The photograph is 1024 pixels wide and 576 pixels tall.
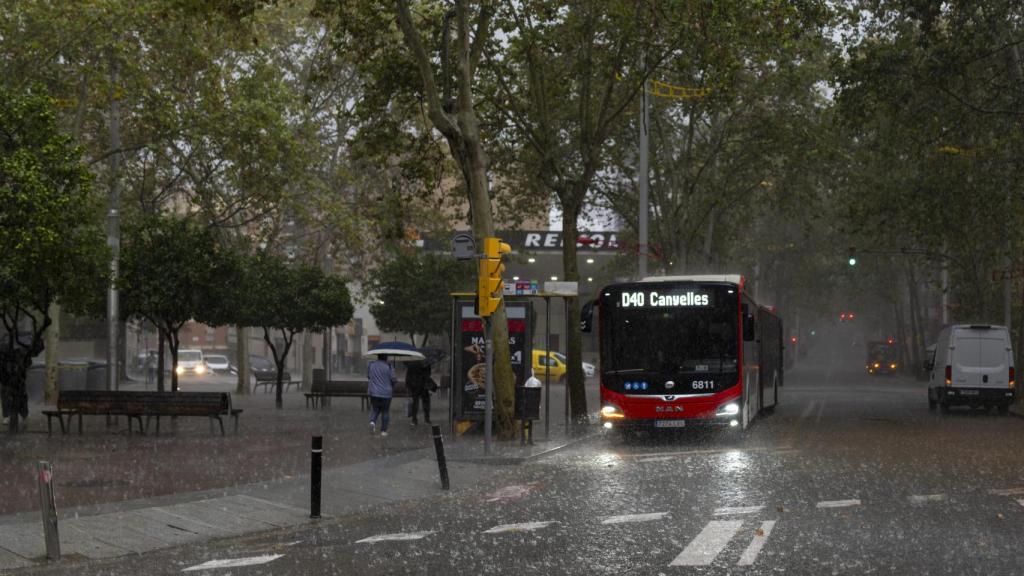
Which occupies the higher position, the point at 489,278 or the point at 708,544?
the point at 489,278

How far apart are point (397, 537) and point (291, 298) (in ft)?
88.4

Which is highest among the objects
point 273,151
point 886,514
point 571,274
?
point 273,151

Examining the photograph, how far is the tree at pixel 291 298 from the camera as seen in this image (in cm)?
3759

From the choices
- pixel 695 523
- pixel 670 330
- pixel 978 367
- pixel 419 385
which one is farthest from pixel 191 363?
pixel 695 523

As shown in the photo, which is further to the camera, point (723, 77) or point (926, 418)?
point (926, 418)

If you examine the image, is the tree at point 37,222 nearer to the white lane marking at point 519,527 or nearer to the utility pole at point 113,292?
the utility pole at point 113,292

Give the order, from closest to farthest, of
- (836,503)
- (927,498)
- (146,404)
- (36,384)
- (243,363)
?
(836,503), (927,498), (146,404), (36,384), (243,363)

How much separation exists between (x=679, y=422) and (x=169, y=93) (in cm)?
1590

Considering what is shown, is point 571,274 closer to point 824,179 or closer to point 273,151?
point 273,151

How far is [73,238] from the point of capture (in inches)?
975

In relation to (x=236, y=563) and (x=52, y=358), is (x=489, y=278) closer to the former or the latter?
(x=236, y=563)

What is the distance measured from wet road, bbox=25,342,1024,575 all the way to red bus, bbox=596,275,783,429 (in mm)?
2218

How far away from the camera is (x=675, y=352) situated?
2333cm

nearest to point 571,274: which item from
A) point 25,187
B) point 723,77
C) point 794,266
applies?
point 723,77
